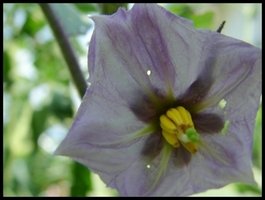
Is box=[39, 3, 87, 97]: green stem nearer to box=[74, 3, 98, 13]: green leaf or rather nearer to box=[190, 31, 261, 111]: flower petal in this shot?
box=[190, 31, 261, 111]: flower petal

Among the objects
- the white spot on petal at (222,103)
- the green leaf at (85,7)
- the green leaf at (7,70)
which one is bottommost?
the green leaf at (7,70)

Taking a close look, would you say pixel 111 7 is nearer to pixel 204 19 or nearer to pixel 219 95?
pixel 219 95

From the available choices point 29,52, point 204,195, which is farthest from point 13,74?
point 204,195

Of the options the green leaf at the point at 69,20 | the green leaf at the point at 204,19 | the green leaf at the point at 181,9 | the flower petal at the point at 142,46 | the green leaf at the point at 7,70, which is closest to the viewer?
the flower petal at the point at 142,46

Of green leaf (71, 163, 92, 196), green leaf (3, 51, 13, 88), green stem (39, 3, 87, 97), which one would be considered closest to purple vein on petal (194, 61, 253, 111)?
green stem (39, 3, 87, 97)

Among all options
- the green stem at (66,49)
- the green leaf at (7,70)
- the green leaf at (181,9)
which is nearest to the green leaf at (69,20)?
the green stem at (66,49)

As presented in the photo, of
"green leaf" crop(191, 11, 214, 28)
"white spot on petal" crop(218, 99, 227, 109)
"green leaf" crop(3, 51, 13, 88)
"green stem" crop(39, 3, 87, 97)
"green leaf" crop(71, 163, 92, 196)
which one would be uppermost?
"white spot on petal" crop(218, 99, 227, 109)

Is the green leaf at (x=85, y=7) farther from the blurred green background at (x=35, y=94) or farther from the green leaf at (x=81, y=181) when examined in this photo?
the green leaf at (x=81, y=181)
